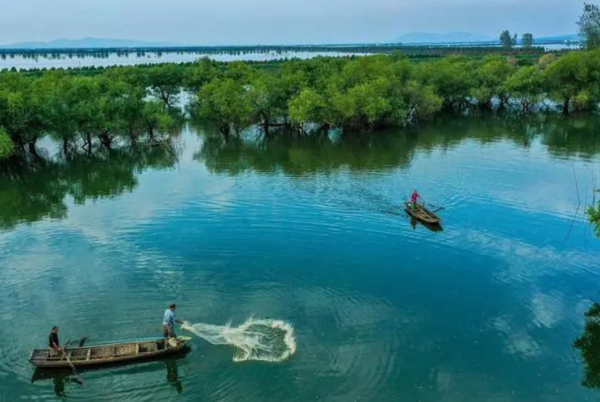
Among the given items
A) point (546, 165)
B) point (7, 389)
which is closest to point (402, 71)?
point (546, 165)

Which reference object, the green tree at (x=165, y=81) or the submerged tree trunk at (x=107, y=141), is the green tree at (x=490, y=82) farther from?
the submerged tree trunk at (x=107, y=141)

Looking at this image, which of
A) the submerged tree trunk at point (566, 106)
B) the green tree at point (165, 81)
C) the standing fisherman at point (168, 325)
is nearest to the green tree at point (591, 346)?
the standing fisherman at point (168, 325)

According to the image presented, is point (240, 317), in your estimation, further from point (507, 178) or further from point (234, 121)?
point (234, 121)

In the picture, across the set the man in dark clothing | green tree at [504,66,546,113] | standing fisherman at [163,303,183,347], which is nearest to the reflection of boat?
standing fisherman at [163,303,183,347]

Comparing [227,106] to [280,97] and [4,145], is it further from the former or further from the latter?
[4,145]

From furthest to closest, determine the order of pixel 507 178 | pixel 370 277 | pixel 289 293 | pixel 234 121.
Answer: pixel 234 121 → pixel 507 178 → pixel 370 277 → pixel 289 293

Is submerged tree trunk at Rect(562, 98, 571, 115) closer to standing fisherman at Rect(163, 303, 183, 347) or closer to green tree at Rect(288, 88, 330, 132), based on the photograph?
green tree at Rect(288, 88, 330, 132)

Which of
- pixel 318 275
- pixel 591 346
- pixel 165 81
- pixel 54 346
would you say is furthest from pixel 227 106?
pixel 591 346
